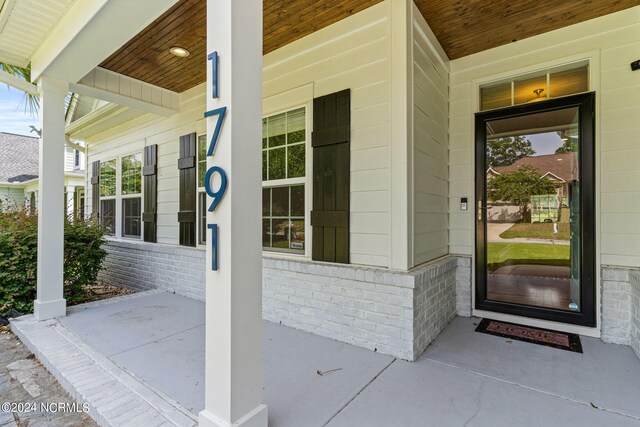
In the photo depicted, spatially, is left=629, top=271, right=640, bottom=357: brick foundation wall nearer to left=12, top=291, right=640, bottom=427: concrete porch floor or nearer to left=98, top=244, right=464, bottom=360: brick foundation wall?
left=12, top=291, right=640, bottom=427: concrete porch floor

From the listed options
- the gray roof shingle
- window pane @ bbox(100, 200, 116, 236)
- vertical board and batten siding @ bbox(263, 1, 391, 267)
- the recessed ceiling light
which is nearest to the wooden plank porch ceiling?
the recessed ceiling light

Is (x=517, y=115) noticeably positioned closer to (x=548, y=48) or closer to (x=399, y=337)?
(x=548, y=48)

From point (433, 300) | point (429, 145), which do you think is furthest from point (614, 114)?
point (433, 300)

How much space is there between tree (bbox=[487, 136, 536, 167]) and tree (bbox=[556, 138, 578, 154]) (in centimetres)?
35

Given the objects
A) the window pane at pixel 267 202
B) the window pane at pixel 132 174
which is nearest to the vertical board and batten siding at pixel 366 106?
the window pane at pixel 267 202

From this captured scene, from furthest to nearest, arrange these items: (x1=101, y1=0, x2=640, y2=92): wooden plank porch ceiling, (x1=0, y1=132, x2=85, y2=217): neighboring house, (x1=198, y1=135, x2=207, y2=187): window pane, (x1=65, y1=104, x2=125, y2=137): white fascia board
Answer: (x1=0, y1=132, x2=85, y2=217): neighboring house
(x1=65, y1=104, x2=125, y2=137): white fascia board
(x1=198, y1=135, x2=207, y2=187): window pane
(x1=101, y1=0, x2=640, y2=92): wooden plank porch ceiling

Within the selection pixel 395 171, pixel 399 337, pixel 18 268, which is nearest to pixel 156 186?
pixel 18 268

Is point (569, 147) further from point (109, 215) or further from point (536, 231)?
point (109, 215)

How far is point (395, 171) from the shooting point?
9.00 ft

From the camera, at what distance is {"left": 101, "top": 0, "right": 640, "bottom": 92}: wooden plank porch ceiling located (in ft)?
9.26

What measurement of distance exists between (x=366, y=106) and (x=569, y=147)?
89.6 inches

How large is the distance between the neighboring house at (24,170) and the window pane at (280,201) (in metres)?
9.54

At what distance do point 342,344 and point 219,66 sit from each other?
2.49m

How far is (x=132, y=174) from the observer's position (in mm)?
6062
